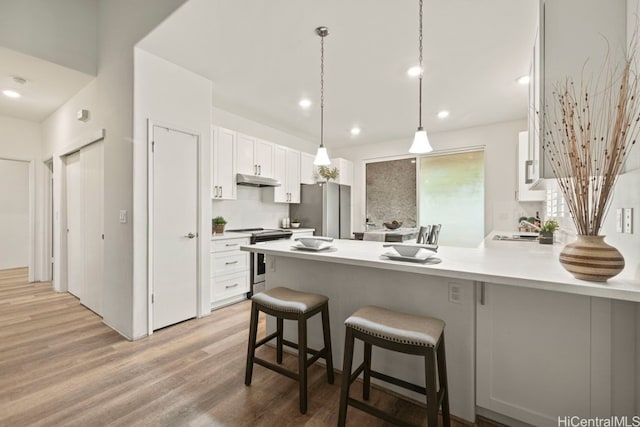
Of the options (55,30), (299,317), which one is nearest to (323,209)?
(299,317)

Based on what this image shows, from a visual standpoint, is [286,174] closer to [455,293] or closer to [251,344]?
[251,344]

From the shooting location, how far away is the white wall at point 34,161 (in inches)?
165

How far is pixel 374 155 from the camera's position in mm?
5840

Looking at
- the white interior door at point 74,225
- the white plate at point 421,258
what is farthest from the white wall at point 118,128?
the white plate at point 421,258

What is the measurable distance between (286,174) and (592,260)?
165 inches

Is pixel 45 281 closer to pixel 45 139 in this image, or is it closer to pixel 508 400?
pixel 45 139

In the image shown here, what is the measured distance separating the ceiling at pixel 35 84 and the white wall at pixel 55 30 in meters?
0.08

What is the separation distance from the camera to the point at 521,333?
4.75 ft

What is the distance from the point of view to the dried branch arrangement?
114 cm

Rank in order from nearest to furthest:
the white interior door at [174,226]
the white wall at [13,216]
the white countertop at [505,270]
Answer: the white countertop at [505,270]
the white interior door at [174,226]
the white wall at [13,216]

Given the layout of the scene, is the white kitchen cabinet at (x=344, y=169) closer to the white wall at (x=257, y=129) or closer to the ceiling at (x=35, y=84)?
the white wall at (x=257, y=129)

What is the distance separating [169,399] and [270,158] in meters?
3.44

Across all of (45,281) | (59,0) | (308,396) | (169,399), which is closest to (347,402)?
(308,396)

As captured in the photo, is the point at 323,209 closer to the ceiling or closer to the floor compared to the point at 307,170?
closer to the floor
